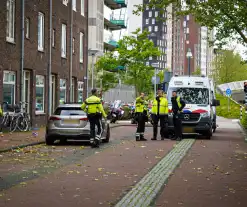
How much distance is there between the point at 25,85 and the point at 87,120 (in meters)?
12.0

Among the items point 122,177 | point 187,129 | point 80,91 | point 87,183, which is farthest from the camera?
point 80,91

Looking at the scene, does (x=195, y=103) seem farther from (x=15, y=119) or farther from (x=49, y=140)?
(x=49, y=140)

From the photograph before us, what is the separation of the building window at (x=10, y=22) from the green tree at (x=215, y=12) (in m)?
5.63

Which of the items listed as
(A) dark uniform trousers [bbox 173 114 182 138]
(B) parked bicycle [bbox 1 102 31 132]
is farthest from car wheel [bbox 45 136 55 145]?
(B) parked bicycle [bbox 1 102 31 132]

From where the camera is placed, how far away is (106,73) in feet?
206

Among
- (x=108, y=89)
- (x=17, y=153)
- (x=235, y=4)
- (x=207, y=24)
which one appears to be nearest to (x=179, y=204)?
(x=17, y=153)

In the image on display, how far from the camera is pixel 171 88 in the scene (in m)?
27.4

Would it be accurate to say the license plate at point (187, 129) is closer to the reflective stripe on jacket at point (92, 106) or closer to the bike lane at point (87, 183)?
the reflective stripe on jacket at point (92, 106)

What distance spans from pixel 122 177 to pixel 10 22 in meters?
18.5

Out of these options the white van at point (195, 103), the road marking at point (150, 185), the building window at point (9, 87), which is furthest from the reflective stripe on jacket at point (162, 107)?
the road marking at point (150, 185)

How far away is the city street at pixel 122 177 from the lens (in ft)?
31.2

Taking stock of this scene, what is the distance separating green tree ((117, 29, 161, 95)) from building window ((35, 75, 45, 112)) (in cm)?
2519

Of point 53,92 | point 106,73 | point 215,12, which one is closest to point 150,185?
point 215,12

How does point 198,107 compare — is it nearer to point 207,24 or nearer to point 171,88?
point 171,88
